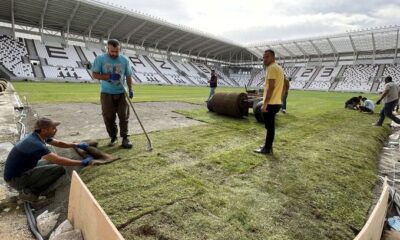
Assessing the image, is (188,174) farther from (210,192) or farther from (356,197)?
(356,197)

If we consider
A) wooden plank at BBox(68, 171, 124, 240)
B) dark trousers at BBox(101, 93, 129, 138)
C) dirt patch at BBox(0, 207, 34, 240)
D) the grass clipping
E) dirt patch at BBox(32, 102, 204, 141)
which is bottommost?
dirt patch at BBox(0, 207, 34, 240)

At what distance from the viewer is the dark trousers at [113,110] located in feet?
18.1

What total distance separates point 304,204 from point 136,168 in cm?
248

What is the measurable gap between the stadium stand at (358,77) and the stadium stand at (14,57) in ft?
181

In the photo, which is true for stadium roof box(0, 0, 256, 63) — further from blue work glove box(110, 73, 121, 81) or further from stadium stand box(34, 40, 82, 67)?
blue work glove box(110, 73, 121, 81)

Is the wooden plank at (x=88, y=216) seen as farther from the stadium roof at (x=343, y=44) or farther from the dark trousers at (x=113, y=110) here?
the stadium roof at (x=343, y=44)

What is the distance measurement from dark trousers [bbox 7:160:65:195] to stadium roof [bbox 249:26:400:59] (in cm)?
5581

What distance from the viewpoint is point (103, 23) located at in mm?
46062

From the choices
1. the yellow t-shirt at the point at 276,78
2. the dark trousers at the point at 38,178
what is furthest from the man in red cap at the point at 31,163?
the yellow t-shirt at the point at 276,78

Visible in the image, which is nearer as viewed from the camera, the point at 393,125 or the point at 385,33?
the point at 393,125

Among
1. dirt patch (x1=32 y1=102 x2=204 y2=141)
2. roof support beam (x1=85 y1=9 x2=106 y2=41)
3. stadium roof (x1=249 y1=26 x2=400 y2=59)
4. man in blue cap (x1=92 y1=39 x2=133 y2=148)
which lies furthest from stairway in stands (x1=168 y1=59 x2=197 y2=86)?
man in blue cap (x1=92 y1=39 x2=133 y2=148)

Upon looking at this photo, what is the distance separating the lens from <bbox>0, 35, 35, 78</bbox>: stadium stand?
119 feet

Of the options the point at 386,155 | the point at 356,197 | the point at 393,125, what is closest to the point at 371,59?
the point at 393,125

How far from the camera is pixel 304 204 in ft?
11.5
